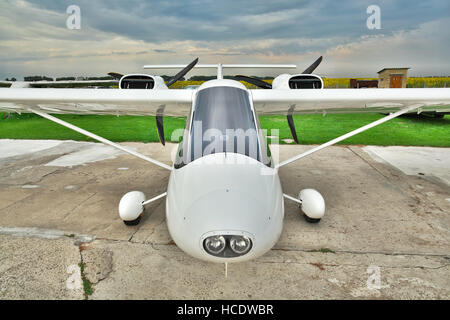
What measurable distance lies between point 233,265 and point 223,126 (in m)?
1.59

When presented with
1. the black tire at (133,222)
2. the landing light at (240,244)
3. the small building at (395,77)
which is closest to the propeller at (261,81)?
the black tire at (133,222)

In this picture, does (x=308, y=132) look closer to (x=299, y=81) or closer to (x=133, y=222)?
(x=299, y=81)

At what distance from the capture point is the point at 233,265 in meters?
3.02

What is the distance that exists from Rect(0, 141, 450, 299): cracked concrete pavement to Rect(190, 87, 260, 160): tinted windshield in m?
1.37

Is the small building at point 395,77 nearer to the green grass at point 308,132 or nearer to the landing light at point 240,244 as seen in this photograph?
the green grass at point 308,132

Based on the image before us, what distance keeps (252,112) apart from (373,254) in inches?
91.9

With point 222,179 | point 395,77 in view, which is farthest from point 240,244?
point 395,77

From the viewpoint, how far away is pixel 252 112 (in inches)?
123

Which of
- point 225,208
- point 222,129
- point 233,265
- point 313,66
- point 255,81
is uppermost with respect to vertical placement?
point 313,66

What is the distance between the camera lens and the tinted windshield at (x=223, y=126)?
2752 millimetres

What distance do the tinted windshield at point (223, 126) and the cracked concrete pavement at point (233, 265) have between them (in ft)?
4.49

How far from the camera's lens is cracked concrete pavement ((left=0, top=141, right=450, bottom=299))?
270 cm
